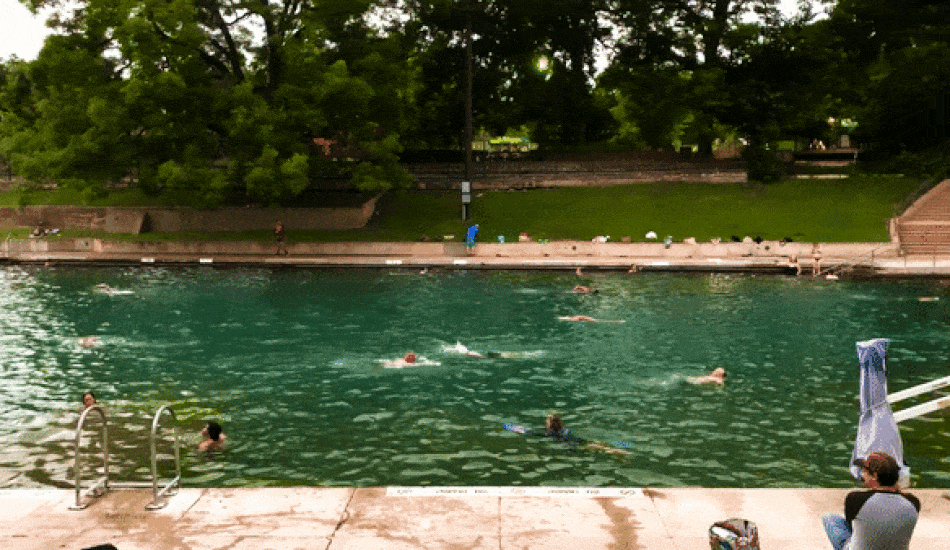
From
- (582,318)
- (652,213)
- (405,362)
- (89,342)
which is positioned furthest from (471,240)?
(89,342)

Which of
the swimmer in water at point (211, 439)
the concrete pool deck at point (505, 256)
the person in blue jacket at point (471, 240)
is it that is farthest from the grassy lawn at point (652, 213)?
the swimmer in water at point (211, 439)

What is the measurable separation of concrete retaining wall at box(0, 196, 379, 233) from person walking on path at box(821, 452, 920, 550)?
4560 centimetres

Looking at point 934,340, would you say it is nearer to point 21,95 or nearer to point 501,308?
point 501,308

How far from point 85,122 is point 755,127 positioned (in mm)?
42004

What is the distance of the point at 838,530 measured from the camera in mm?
8047

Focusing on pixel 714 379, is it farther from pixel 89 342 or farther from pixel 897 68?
pixel 897 68

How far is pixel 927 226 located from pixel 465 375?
32.5 metres

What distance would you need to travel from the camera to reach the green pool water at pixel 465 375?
15484mm

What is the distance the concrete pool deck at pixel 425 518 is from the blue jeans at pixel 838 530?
1.61m

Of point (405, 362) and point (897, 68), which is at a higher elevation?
point (897, 68)

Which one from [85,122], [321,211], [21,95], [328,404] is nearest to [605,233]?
[321,211]

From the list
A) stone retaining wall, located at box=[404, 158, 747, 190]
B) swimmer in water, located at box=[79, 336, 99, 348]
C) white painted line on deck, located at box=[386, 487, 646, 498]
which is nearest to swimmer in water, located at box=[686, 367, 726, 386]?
white painted line on deck, located at box=[386, 487, 646, 498]

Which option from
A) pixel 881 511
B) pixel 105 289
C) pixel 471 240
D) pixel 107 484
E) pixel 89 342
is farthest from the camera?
pixel 471 240

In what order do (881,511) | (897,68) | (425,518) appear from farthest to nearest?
(897,68) → (425,518) → (881,511)
